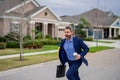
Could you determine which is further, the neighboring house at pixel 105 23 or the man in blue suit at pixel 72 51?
the neighboring house at pixel 105 23

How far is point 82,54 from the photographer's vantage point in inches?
281

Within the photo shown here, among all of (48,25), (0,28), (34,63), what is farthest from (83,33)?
(34,63)

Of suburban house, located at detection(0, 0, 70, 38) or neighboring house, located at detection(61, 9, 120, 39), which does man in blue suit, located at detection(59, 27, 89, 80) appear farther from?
neighboring house, located at detection(61, 9, 120, 39)

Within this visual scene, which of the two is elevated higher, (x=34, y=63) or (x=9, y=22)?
(x=9, y=22)

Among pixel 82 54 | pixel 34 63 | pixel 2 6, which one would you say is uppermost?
pixel 2 6

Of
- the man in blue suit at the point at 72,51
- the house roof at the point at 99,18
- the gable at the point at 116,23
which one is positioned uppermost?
the house roof at the point at 99,18

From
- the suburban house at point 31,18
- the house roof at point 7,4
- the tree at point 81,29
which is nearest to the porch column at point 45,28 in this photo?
the suburban house at point 31,18

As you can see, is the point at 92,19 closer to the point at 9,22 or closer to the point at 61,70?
the point at 9,22

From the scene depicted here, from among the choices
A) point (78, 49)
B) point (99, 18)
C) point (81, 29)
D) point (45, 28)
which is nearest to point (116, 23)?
point (99, 18)

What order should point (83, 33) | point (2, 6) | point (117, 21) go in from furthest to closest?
point (117, 21) < point (83, 33) < point (2, 6)

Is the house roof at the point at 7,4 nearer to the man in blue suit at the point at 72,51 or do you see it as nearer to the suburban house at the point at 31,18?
the suburban house at the point at 31,18

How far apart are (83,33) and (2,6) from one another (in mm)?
18375

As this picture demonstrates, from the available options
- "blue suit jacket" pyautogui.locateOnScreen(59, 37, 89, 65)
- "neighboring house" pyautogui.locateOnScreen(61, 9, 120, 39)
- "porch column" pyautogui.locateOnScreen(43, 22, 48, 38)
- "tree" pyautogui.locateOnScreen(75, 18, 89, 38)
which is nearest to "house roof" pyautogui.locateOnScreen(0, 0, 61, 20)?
"porch column" pyautogui.locateOnScreen(43, 22, 48, 38)

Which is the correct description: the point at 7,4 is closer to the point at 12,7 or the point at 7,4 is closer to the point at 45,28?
the point at 12,7
